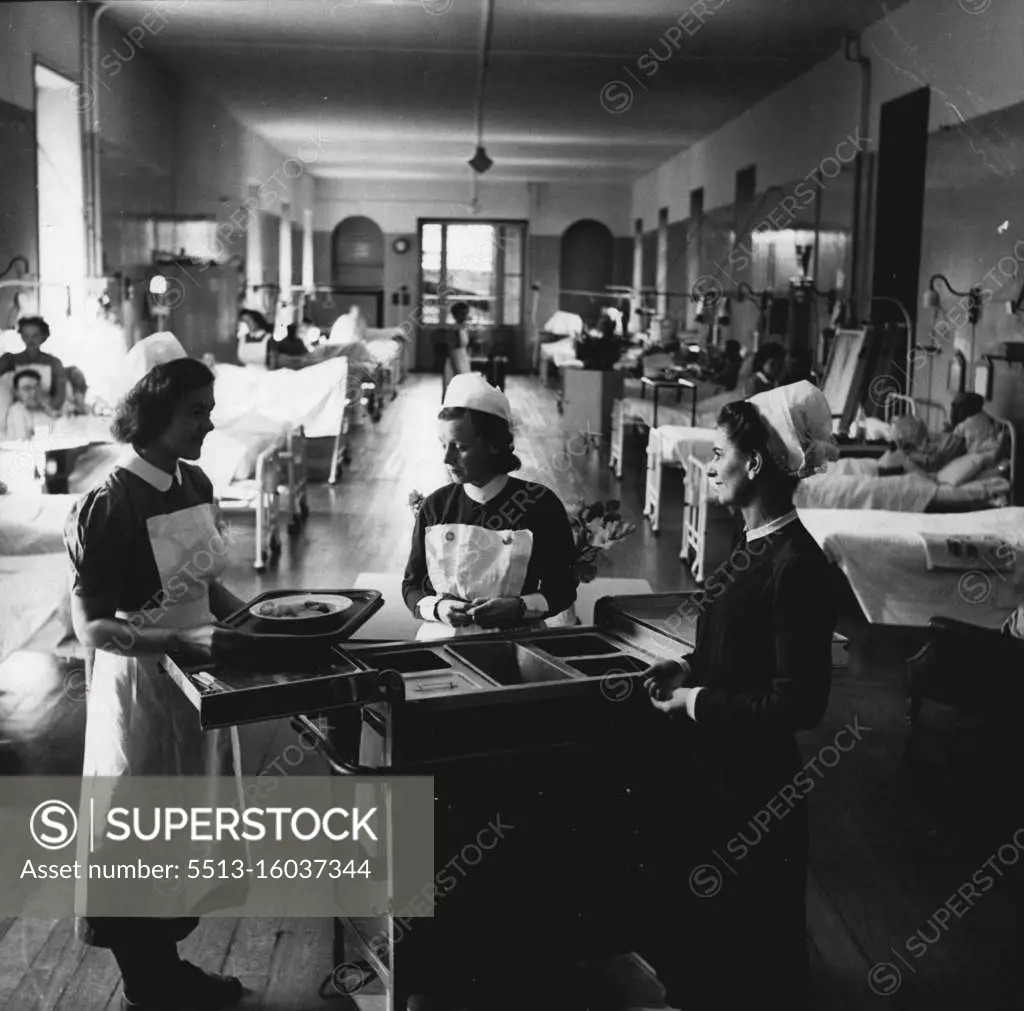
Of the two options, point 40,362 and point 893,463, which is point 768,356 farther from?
point 40,362

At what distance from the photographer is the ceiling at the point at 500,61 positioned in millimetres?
7871

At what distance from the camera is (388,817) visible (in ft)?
7.45

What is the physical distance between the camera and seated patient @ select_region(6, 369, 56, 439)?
648cm

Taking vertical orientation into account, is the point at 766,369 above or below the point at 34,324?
below

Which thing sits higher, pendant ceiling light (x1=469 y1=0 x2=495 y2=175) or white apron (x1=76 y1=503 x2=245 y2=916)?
pendant ceiling light (x1=469 y1=0 x2=495 y2=175)

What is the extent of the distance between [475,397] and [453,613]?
0.46m

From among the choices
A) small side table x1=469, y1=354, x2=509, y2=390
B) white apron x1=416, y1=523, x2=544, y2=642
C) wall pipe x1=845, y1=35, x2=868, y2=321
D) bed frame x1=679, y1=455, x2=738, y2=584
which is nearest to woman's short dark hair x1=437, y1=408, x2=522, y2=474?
white apron x1=416, y1=523, x2=544, y2=642

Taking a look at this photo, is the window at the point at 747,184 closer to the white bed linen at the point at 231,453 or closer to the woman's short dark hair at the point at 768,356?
the woman's short dark hair at the point at 768,356

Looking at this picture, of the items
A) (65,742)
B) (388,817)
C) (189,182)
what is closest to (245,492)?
(65,742)

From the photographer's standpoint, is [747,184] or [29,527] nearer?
[29,527]

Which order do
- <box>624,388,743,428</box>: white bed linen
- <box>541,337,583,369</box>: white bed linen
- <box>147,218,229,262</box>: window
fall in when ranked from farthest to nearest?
1. <box>541,337,583,369</box>: white bed linen
2. <box>147,218,229,262</box>: window
3. <box>624,388,743,428</box>: white bed linen

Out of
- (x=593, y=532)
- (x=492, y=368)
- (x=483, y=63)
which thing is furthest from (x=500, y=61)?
(x=593, y=532)

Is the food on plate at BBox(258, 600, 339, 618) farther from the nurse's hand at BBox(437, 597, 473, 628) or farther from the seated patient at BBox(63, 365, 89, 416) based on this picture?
the seated patient at BBox(63, 365, 89, 416)

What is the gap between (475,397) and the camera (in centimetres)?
278
